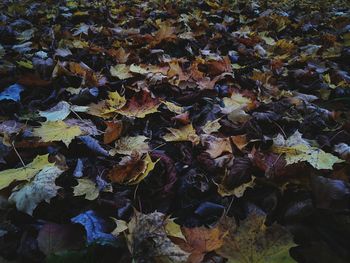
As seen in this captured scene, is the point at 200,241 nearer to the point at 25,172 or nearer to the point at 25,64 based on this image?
the point at 25,172

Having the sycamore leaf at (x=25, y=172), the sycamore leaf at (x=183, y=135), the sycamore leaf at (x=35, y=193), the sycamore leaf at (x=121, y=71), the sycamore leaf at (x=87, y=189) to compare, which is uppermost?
the sycamore leaf at (x=35, y=193)

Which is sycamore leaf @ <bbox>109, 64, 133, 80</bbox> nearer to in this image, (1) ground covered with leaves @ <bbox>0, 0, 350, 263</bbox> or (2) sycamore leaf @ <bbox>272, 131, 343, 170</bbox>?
(1) ground covered with leaves @ <bbox>0, 0, 350, 263</bbox>

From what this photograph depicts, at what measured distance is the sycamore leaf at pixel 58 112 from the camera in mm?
1562

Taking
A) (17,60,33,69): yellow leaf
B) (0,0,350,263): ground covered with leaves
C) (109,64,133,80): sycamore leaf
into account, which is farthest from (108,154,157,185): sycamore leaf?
(17,60,33,69): yellow leaf

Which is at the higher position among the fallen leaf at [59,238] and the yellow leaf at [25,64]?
the fallen leaf at [59,238]

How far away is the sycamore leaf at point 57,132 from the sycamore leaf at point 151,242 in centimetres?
51

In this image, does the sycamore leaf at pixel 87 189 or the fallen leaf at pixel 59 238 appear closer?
the fallen leaf at pixel 59 238

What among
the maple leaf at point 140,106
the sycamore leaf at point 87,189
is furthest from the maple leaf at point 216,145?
the sycamore leaf at point 87,189

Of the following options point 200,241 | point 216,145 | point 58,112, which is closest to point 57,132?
point 58,112

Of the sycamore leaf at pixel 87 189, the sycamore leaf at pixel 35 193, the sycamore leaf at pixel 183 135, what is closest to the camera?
the sycamore leaf at pixel 35 193

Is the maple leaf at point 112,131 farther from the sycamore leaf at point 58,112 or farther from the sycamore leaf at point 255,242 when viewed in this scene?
the sycamore leaf at point 255,242

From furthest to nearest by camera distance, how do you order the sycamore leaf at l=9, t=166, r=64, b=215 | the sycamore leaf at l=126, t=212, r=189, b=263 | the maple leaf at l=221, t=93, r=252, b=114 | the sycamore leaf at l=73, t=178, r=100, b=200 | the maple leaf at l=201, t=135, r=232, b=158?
the maple leaf at l=221, t=93, r=252, b=114 < the maple leaf at l=201, t=135, r=232, b=158 < the sycamore leaf at l=73, t=178, r=100, b=200 < the sycamore leaf at l=9, t=166, r=64, b=215 < the sycamore leaf at l=126, t=212, r=189, b=263

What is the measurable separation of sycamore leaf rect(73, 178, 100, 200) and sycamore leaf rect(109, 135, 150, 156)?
0.20 metres

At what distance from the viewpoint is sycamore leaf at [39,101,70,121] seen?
5.13ft
